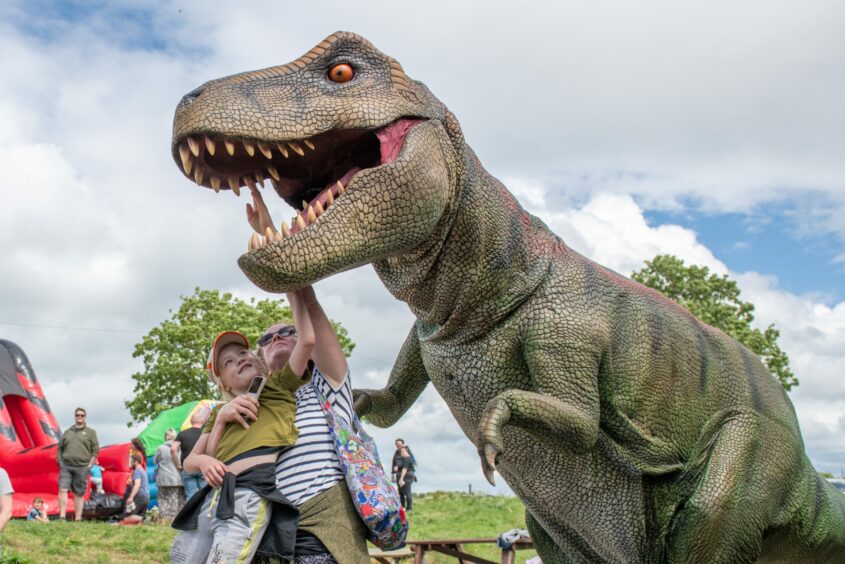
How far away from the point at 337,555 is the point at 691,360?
162cm

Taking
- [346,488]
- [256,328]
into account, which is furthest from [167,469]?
[256,328]

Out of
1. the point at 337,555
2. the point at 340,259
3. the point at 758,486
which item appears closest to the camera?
the point at 340,259

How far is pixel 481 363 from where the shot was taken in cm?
351

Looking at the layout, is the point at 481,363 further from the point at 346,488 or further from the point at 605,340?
the point at 346,488

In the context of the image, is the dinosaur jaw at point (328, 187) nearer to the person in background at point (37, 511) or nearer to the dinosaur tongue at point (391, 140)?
the dinosaur tongue at point (391, 140)

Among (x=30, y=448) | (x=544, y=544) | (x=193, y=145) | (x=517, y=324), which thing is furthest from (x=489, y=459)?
(x=30, y=448)

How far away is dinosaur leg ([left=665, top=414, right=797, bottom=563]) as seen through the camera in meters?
3.53

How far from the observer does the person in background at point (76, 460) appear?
12.8 m

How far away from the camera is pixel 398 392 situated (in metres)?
4.29

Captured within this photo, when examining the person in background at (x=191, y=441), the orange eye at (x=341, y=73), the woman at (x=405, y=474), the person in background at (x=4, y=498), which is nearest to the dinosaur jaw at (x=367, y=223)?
the orange eye at (x=341, y=73)

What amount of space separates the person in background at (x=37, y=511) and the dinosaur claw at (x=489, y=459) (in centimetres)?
1095

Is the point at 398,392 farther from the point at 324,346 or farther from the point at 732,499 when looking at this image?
the point at 732,499

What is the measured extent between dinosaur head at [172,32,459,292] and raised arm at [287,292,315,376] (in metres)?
0.31

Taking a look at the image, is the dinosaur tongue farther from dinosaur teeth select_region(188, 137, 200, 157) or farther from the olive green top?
the olive green top
